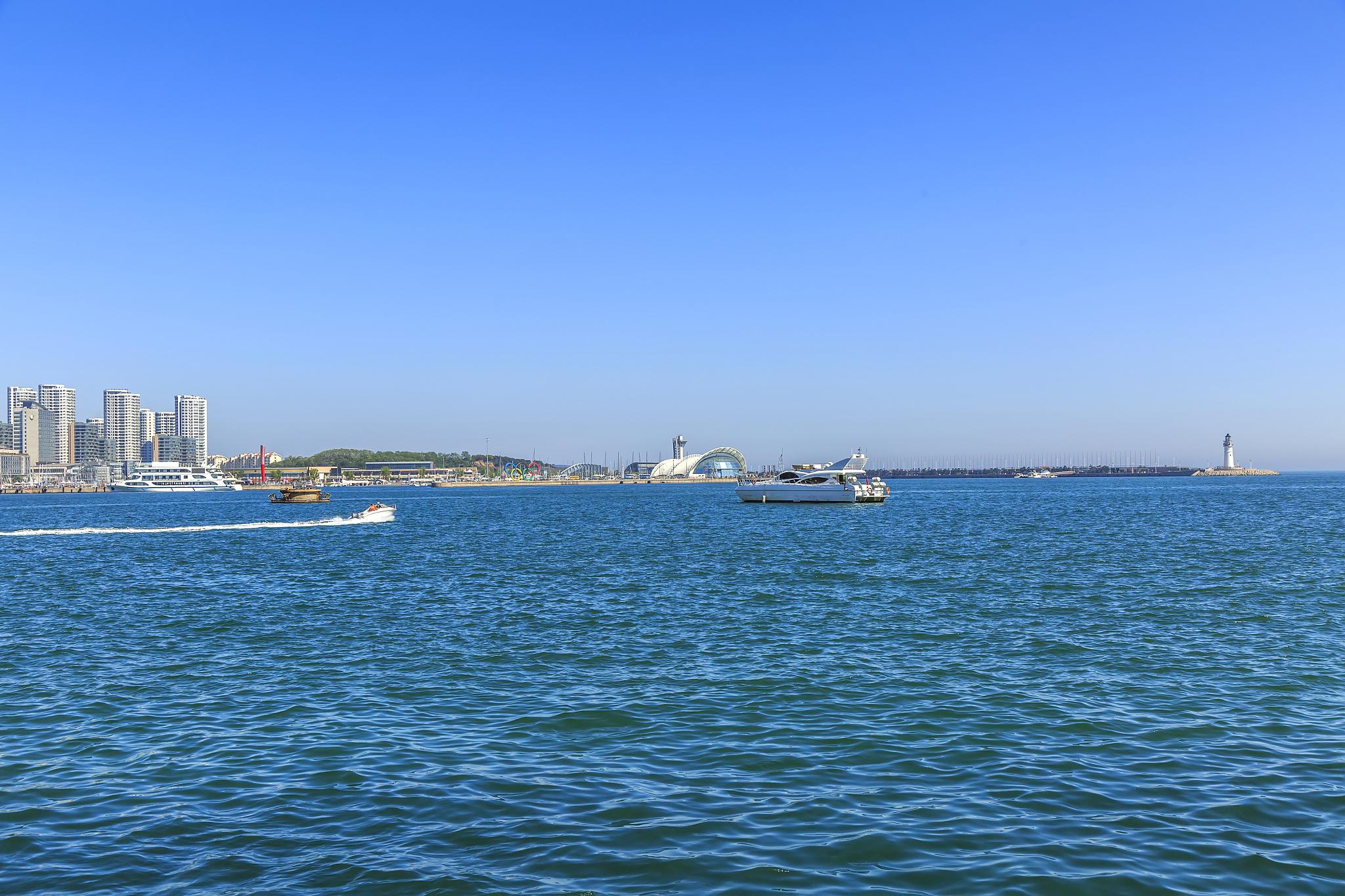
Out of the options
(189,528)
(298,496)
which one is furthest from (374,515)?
(298,496)

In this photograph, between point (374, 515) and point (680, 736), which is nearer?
point (680, 736)

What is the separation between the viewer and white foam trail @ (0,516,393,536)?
7788 centimetres

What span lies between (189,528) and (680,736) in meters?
79.1

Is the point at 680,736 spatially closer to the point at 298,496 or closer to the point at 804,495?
the point at 804,495

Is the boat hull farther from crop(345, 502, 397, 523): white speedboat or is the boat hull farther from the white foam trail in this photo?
the white foam trail

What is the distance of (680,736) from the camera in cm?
1576

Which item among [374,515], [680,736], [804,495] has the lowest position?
[374,515]

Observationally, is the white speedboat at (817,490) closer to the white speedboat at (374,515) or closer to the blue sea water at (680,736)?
the white speedboat at (374,515)

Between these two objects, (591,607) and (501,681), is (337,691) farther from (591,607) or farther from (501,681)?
(591,607)

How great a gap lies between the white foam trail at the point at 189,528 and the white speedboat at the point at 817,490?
55.7 meters

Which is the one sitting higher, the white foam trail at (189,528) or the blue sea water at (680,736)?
the blue sea water at (680,736)

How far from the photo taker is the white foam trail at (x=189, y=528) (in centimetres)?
7788

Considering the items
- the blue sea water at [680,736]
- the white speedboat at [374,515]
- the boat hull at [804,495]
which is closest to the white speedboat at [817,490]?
the boat hull at [804,495]

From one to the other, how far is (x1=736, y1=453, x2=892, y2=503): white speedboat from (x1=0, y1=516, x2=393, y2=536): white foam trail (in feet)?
183
